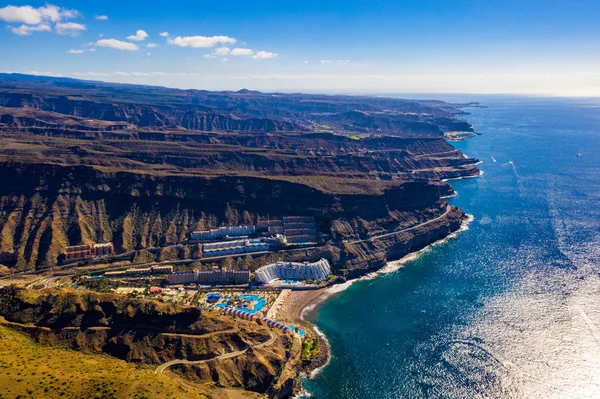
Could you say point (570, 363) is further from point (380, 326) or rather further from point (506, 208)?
point (506, 208)

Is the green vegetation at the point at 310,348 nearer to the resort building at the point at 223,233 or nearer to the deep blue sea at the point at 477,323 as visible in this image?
the deep blue sea at the point at 477,323

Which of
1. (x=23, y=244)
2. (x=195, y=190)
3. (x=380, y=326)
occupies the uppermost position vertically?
(x=195, y=190)

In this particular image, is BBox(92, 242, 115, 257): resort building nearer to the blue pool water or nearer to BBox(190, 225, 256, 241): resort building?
BBox(190, 225, 256, 241): resort building

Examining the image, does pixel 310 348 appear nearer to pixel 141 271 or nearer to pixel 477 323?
pixel 477 323

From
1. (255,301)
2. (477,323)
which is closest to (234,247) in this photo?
(255,301)

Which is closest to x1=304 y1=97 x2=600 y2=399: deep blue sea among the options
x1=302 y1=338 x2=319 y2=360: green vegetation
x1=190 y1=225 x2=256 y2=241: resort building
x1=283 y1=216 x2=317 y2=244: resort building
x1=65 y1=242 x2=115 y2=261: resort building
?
x1=302 y1=338 x2=319 y2=360: green vegetation

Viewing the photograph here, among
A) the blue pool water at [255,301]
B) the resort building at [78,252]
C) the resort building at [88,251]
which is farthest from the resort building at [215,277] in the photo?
the resort building at [78,252]

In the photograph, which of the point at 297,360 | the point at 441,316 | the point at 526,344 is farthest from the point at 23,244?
the point at 526,344
